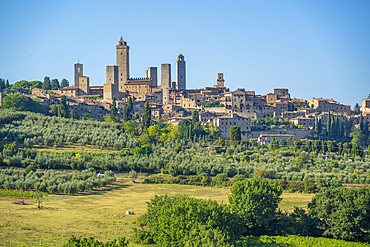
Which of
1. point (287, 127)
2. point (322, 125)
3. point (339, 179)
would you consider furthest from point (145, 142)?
point (322, 125)

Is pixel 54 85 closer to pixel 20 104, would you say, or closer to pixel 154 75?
pixel 154 75

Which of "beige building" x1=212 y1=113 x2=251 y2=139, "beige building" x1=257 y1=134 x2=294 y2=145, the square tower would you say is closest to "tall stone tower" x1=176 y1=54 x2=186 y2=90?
the square tower

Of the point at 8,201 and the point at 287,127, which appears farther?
the point at 287,127

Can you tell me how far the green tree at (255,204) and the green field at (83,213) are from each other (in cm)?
526

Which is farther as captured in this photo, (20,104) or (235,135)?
(20,104)

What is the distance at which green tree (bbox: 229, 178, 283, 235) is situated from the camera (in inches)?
1061

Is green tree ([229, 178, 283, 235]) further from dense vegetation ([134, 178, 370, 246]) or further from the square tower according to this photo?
the square tower

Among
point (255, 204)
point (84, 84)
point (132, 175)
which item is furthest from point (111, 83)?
point (255, 204)

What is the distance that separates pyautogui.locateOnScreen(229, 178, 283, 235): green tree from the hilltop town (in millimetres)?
35777

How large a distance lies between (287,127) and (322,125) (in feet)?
20.8

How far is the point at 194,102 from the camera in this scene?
8288 cm

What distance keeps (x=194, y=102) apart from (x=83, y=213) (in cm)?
5551

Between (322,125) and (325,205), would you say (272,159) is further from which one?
(322,125)

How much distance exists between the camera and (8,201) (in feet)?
99.0
